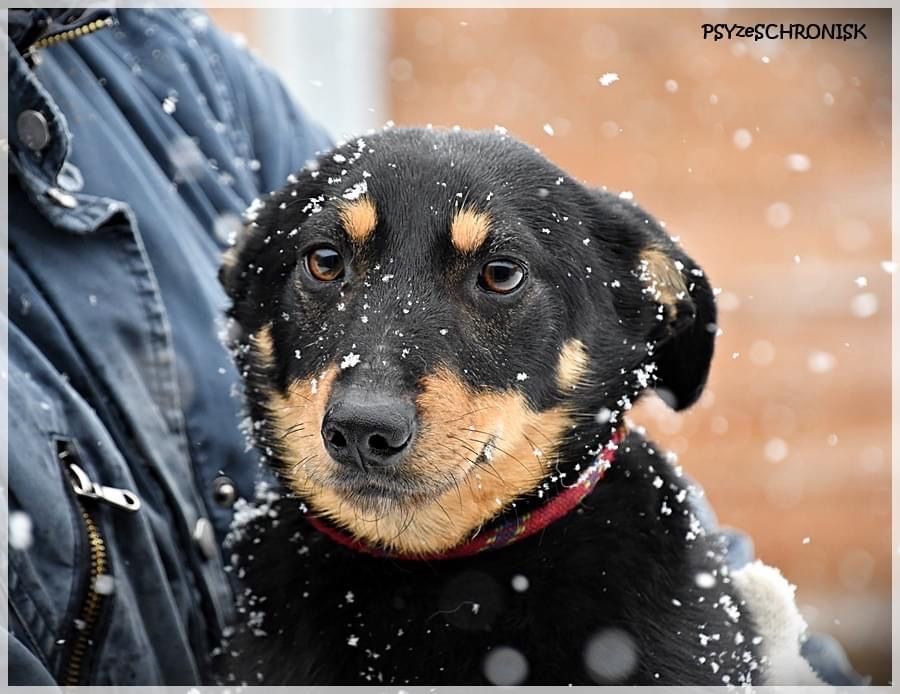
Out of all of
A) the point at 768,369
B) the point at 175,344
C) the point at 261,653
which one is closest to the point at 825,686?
the point at 261,653

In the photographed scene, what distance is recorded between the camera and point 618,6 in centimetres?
706

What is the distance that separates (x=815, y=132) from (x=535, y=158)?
5365mm

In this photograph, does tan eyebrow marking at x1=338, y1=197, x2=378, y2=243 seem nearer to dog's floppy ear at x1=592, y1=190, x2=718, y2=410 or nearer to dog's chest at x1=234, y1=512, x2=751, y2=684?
dog's floppy ear at x1=592, y1=190, x2=718, y2=410

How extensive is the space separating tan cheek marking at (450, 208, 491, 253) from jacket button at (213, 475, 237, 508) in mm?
836

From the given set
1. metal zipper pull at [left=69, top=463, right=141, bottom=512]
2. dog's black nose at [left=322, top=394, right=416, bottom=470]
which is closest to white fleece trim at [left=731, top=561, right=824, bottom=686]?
dog's black nose at [left=322, top=394, right=416, bottom=470]

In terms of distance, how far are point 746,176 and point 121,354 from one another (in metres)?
5.66

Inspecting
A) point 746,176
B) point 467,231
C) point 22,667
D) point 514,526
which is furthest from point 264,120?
point 746,176

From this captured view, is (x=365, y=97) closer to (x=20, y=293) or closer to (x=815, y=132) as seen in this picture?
(x=815, y=132)

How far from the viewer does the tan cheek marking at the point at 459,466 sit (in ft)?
7.00

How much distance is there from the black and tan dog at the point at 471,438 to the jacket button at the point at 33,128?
54cm

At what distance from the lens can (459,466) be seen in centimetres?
218

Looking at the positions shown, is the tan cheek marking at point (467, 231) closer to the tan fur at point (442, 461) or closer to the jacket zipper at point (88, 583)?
the tan fur at point (442, 461)

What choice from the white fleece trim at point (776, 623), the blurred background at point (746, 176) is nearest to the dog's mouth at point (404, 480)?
the white fleece trim at point (776, 623)

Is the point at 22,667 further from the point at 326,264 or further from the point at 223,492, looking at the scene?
the point at 326,264
